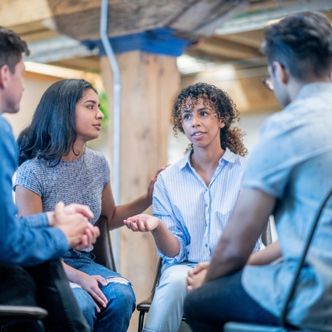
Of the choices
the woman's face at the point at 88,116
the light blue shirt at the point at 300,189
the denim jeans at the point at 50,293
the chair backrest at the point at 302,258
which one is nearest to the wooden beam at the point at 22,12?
the woman's face at the point at 88,116

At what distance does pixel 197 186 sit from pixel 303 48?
3.45 ft

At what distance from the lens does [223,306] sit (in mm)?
1766

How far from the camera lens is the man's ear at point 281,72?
178cm

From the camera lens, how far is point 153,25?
3.91 m

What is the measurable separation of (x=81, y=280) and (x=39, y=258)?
654 millimetres

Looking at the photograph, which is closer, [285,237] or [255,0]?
[285,237]

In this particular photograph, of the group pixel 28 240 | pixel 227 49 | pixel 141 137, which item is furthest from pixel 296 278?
pixel 227 49

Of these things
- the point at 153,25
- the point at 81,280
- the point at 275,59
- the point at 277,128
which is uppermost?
the point at 153,25

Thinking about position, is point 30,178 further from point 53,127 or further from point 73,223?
point 73,223

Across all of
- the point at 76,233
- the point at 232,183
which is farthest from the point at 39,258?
the point at 232,183

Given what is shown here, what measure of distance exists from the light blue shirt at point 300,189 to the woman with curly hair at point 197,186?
85 cm

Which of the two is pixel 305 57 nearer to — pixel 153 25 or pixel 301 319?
pixel 301 319

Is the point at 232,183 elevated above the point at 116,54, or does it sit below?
below

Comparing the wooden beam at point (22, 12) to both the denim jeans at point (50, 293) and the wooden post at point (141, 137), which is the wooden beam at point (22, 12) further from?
the denim jeans at point (50, 293)
